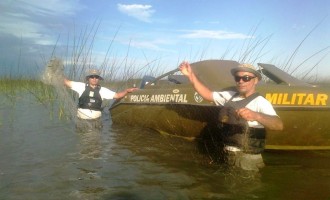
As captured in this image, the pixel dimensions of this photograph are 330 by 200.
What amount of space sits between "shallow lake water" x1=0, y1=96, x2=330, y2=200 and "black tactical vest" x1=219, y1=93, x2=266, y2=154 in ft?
1.15

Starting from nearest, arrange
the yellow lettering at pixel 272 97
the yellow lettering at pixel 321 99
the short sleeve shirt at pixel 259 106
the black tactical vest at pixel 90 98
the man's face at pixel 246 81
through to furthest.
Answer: the short sleeve shirt at pixel 259 106, the man's face at pixel 246 81, the yellow lettering at pixel 321 99, the yellow lettering at pixel 272 97, the black tactical vest at pixel 90 98

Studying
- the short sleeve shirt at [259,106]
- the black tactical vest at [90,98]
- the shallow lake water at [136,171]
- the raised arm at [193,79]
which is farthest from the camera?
the black tactical vest at [90,98]

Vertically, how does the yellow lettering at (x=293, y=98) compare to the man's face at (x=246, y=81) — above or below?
below

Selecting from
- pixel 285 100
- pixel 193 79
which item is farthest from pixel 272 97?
pixel 193 79

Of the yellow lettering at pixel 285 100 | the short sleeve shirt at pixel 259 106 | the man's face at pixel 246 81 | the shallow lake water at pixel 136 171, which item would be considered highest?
the man's face at pixel 246 81

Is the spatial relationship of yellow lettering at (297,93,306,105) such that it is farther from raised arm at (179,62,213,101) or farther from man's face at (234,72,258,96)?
raised arm at (179,62,213,101)

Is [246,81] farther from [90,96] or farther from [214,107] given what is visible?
[90,96]

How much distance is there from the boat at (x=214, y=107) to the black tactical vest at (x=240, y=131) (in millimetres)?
1061

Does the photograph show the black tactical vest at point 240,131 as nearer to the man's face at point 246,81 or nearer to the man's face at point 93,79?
the man's face at point 246,81

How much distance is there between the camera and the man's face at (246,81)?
4.04 metres

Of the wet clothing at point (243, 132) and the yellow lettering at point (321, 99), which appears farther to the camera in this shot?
the yellow lettering at point (321, 99)

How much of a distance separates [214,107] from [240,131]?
1.33m

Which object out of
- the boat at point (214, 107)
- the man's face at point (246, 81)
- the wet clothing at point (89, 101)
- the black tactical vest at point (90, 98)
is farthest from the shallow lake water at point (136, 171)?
the man's face at point (246, 81)

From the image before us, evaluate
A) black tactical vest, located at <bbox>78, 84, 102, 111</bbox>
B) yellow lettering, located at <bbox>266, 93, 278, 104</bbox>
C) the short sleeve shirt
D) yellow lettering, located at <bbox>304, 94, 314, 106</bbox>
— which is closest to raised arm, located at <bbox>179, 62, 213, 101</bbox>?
the short sleeve shirt
